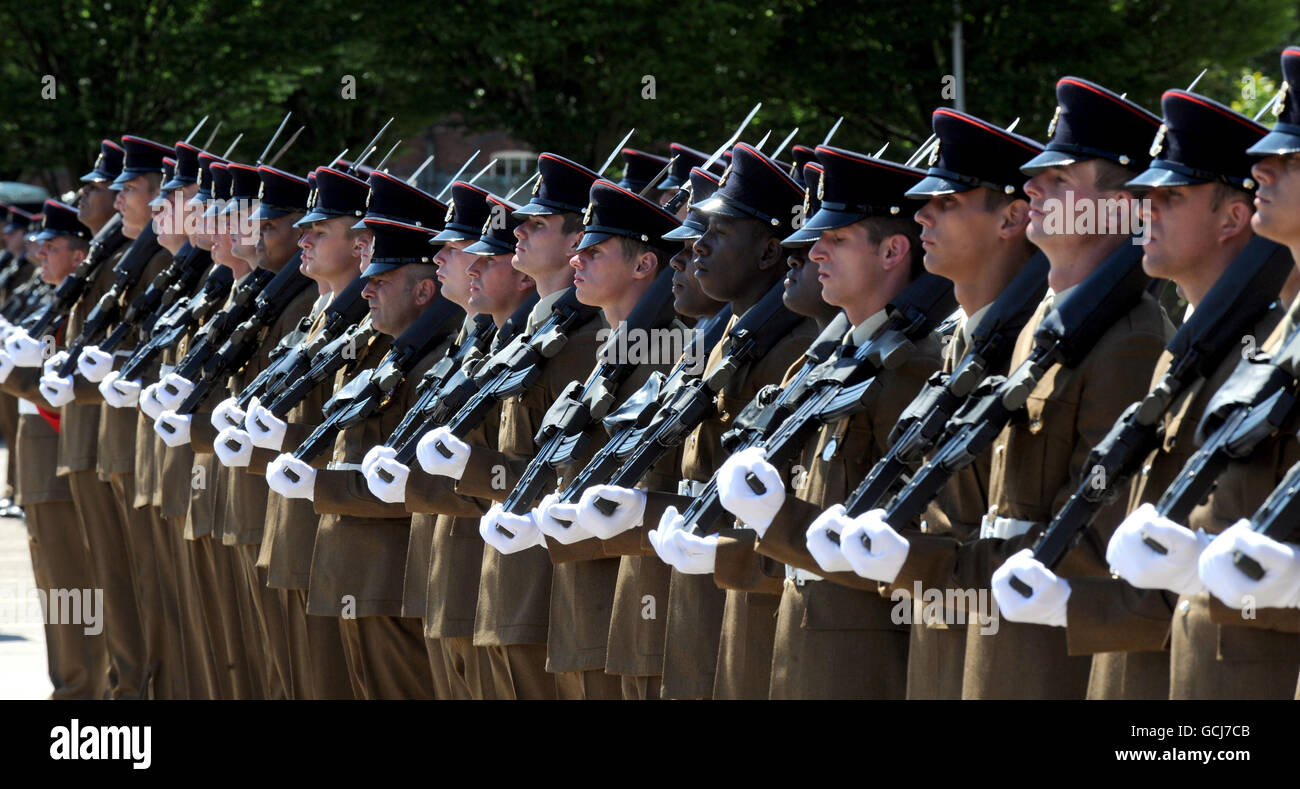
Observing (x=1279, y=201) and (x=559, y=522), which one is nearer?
(x=1279, y=201)

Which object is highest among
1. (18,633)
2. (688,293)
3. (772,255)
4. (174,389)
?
(772,255)

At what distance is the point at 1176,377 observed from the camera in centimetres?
363

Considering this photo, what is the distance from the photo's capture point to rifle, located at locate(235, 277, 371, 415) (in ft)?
23.6

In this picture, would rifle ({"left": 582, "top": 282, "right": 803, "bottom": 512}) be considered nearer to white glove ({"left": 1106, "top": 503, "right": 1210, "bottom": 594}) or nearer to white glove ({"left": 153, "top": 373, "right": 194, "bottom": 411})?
white glove ({"left": 1106, "top": 503, "right": 1210, "bottom": 594})

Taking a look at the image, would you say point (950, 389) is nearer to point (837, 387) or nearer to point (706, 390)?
point (837, 387)

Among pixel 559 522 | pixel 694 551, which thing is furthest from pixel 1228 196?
pixel 559 522

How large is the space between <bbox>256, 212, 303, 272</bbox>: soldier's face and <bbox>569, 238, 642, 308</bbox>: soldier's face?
2.64 metres

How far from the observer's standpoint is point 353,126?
21.8 metres

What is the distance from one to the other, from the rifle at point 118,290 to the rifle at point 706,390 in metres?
4.78

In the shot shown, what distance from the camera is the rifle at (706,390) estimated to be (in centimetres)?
502

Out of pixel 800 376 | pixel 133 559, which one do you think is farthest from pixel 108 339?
pixel 800 376

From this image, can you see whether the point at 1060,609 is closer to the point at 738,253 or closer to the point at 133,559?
the point at 738,253

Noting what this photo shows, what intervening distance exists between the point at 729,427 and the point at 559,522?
22.7 inches

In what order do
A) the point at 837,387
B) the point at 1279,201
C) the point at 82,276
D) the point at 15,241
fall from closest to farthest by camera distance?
the point at 1279,201 → the point at 837,387 → the point at 82,276 → the point at 15,241
